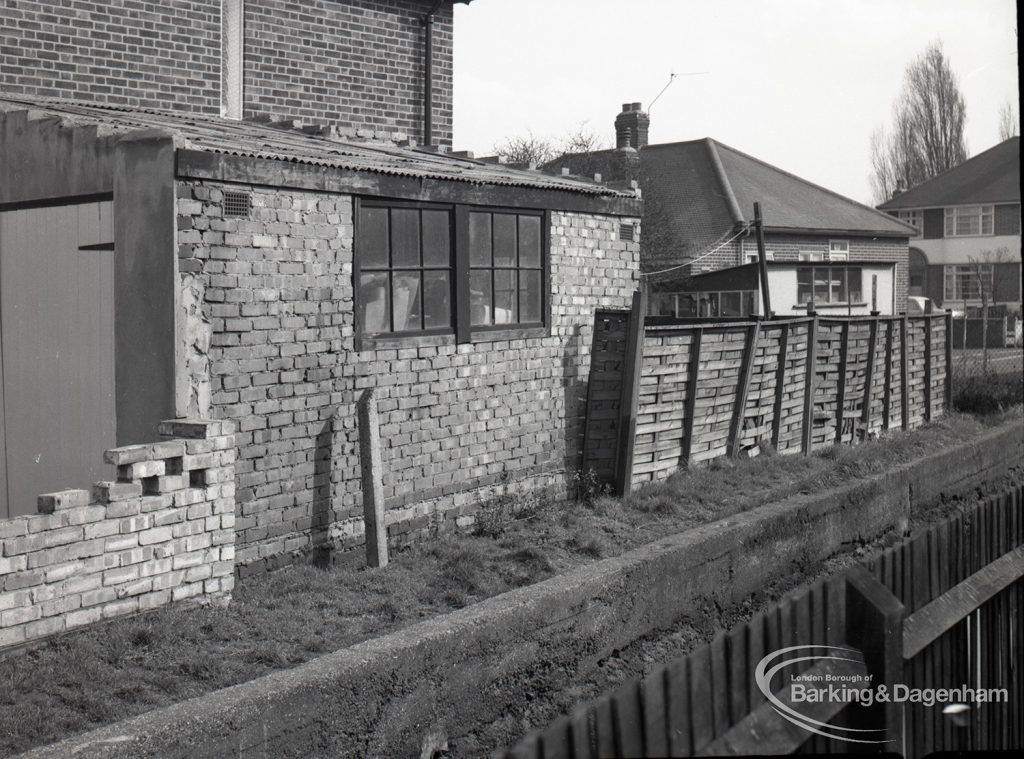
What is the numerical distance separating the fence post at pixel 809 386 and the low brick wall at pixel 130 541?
7784 mm

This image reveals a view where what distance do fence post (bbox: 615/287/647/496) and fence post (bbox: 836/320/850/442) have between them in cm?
426

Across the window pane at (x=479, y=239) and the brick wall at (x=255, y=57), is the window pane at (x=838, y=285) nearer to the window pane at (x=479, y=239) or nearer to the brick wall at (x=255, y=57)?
the brick wall at (x=255, y=57)

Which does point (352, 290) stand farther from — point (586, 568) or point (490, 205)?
point (586, 568)

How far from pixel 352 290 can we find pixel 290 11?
6925mm

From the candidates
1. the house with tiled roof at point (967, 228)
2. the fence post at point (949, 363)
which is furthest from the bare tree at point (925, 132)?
the fence post at point (949, 363)

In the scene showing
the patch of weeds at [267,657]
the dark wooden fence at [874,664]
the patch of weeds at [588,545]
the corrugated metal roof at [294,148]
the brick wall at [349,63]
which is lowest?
the patch of weeds at [267,657]

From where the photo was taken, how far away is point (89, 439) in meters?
7.53

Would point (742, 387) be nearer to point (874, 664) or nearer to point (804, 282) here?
point (874, 664)

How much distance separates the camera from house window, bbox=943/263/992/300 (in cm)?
4450

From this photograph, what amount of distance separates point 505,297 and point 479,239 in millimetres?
579

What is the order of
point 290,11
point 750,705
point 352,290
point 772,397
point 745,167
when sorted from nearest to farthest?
point 750,705 → point 352,290 → point 772,397 → point 290,11 → point 745,167

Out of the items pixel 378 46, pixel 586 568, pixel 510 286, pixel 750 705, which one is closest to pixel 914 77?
pixel 378 46

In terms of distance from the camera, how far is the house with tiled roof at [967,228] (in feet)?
146

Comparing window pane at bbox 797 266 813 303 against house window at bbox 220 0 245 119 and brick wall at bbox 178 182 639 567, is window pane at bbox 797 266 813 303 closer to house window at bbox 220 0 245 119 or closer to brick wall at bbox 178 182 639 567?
house window at bbox 220 0 245 119
